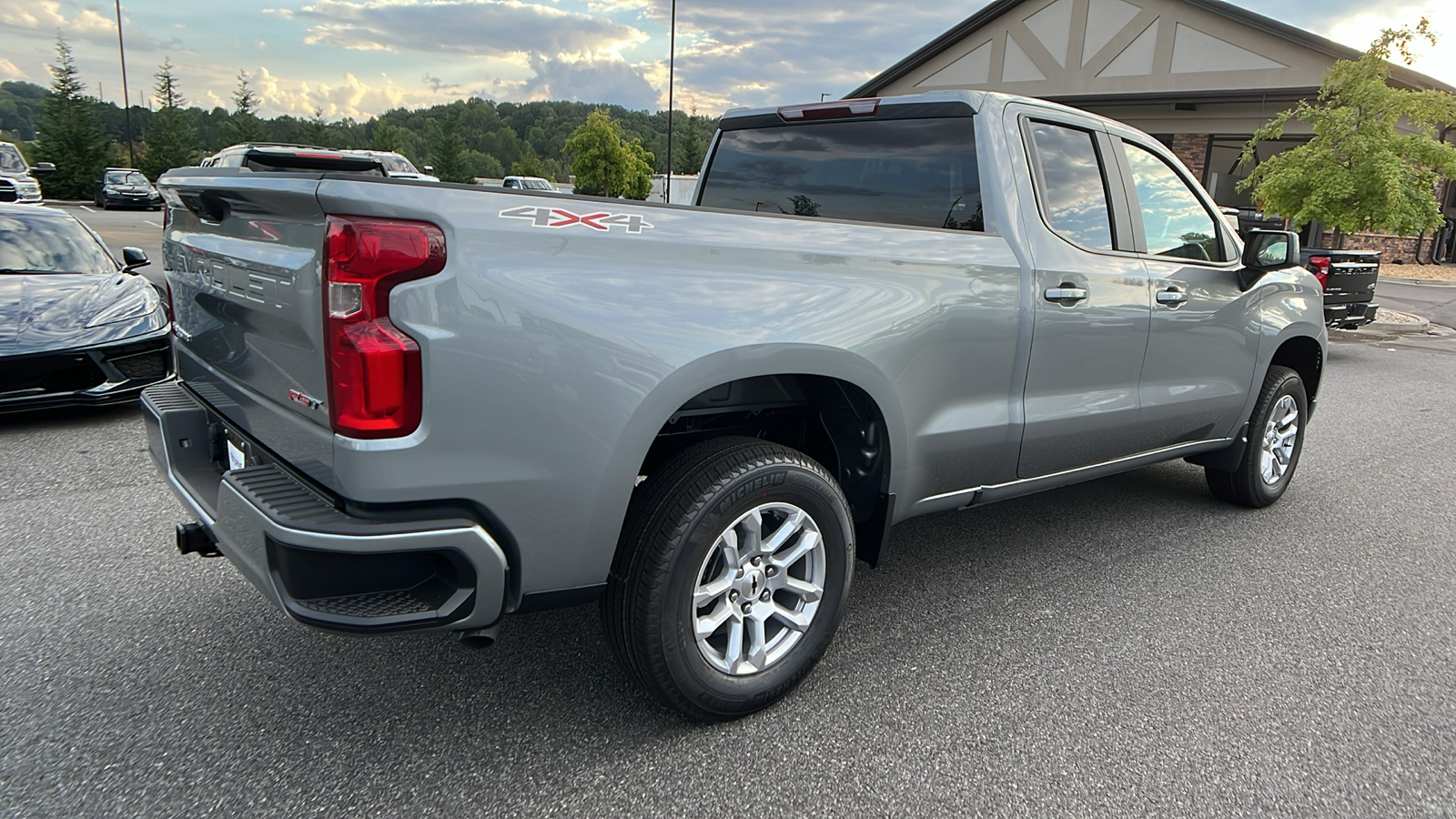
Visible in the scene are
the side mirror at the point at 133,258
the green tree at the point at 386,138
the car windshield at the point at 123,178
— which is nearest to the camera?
the side mirror at the point at 133,258

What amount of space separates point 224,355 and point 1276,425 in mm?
4939

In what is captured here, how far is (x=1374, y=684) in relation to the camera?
9.65 feet

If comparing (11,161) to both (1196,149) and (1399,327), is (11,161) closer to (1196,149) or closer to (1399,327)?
(1399,327)

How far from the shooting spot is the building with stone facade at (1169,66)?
2311 cm

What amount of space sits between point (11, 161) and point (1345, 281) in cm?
2619

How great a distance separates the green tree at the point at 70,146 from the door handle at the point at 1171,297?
53.6 metres

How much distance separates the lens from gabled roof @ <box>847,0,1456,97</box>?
2150 centimetres

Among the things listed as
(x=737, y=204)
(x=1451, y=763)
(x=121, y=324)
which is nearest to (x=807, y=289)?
(x=737, y=204)

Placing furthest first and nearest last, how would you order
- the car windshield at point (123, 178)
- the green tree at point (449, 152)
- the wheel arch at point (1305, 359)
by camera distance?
1. the green tree at point (449, 152)
2. the car windshield at point (123, 178)
3. the wheel arch at point (1305, 359)

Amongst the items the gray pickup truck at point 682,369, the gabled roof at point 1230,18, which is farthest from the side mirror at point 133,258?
the gabled roof at point 1230,18

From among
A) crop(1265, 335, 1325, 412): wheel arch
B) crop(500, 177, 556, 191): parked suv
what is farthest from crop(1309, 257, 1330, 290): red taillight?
crop(500, 177, 556, 191): parked suv

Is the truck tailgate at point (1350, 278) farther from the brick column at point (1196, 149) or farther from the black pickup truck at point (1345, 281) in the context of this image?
the brick column at point (1196, 149)

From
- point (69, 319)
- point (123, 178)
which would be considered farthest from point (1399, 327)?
point (123, 178)

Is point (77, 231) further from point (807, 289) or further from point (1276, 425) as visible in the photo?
point (1276, 425)
